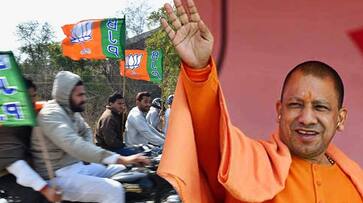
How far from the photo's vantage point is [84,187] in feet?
9.75

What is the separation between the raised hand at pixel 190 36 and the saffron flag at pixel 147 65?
891 centimetres

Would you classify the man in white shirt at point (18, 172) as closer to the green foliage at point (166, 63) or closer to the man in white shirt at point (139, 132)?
the man in white shirt at point (139, 132)

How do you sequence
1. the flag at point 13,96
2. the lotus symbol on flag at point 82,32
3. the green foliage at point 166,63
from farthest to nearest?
1. the green foliage at point 166,63
2. the lotus symbol on flag at point 82,32
3. the flag at point 13,96

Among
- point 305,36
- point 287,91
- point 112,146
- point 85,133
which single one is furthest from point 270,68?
point 112,146

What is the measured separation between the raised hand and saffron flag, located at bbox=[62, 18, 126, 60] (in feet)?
13.8

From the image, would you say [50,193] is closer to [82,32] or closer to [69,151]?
[69,151]

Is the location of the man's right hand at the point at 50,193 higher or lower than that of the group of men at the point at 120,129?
higher

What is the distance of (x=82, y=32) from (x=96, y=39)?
19 cm

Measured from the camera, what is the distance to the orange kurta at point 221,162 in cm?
142

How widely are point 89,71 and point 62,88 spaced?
15454mm

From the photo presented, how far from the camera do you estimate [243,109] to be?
2.61 meters

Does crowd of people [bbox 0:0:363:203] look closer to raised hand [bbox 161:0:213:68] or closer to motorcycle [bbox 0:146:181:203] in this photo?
raised hand [bbox 161:0:213:68]

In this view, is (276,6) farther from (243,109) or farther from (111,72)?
(111,72)

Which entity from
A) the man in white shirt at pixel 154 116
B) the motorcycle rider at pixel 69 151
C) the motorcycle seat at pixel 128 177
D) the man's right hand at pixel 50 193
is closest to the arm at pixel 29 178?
the man's right hand at pixel 50 193
